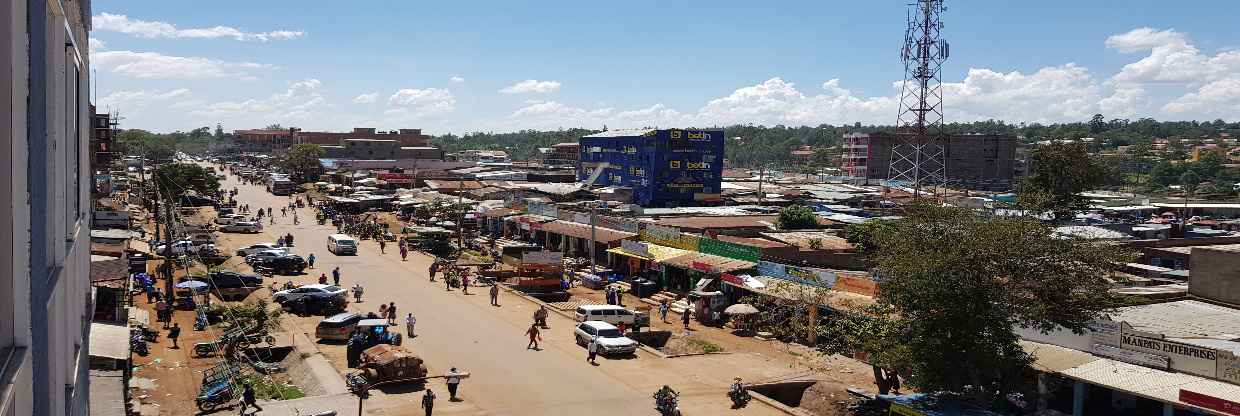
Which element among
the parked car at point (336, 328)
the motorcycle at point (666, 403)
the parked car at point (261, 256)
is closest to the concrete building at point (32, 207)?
the motorcycle at point (666, 403)

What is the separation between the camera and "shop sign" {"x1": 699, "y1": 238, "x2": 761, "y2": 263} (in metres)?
32.2

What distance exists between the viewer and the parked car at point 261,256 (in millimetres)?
38875

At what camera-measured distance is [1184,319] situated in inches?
811

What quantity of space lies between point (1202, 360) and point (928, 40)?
47220 mm

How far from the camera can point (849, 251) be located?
35594 mm

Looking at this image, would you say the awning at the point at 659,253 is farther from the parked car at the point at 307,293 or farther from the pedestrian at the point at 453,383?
the pedestrian at the point at 453,383

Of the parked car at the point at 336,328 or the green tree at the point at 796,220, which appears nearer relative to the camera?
the parked car at the point at 336,328

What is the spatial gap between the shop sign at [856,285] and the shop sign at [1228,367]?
10.6 metres

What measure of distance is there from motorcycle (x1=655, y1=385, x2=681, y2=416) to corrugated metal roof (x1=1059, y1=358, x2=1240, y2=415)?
7.83m

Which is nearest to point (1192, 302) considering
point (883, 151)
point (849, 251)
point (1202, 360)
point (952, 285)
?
point (1202, 360)

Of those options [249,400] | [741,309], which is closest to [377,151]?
[741,309]

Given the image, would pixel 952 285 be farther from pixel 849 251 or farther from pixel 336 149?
pixel 336 149

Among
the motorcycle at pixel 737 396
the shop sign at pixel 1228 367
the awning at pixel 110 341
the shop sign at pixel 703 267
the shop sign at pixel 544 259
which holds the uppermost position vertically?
the shop sign at pixel 1228 367

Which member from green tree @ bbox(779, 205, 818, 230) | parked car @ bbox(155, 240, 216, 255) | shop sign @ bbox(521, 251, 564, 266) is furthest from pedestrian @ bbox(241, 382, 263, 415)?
green tree @ bbox(779, 205, 818, 230)
